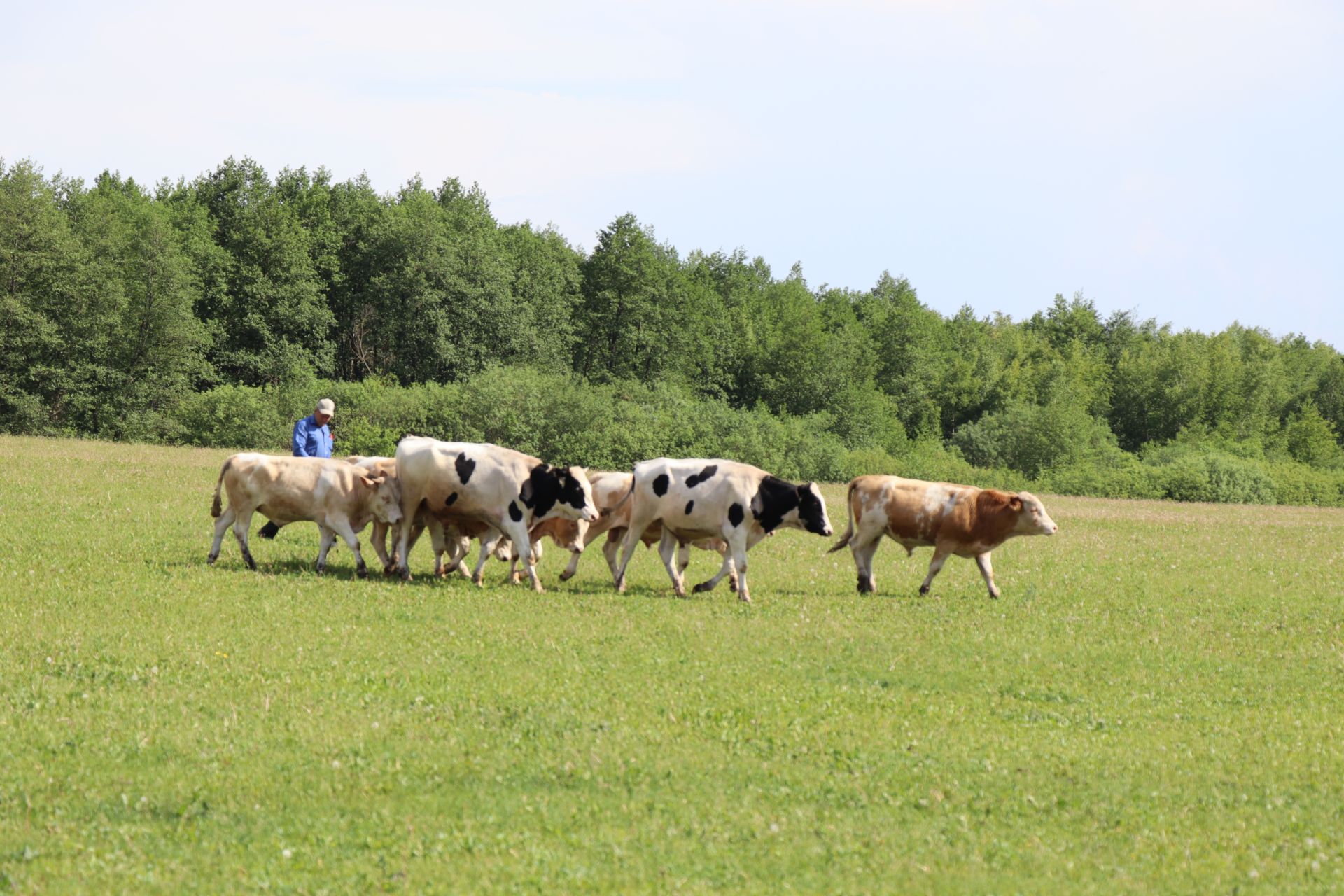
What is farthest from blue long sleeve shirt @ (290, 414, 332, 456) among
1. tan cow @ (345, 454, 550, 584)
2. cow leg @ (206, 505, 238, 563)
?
cow leg @ (206, 505, 238, 563)

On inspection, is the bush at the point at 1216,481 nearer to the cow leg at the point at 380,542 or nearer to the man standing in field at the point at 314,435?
the man standing in field at the point at 314,435

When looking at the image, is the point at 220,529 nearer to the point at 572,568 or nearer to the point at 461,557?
the point at 461,557

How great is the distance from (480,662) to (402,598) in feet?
14.2

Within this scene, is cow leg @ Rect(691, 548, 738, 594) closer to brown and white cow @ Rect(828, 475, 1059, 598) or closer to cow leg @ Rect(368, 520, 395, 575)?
brown and white cow @ Rect(828, 475, 1059, 598)

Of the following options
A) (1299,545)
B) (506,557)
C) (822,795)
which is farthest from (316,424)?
(1299,545)

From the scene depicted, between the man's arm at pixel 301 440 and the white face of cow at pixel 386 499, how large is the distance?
113 inches

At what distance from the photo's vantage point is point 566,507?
2111cm

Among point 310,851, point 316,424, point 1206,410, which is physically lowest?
point 310,851

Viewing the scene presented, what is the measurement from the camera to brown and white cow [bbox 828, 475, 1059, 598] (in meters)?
21.6

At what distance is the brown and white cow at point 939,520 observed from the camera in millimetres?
21562

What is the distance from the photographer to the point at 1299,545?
36719 millimetres

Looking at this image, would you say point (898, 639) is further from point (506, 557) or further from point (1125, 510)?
point (1125, 510)

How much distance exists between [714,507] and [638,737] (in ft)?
30.4

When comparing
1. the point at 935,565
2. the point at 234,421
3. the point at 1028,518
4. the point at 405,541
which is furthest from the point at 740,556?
the point at 234,421
